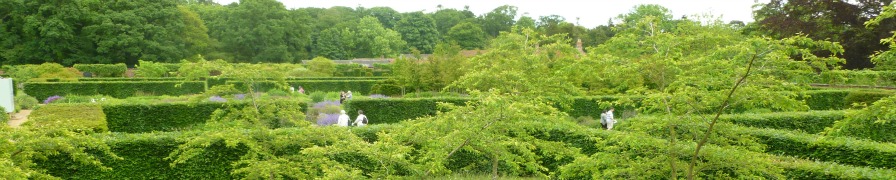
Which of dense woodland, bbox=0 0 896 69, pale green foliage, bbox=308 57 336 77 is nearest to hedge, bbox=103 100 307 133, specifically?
dense woodland, bbox=0 0 896 69

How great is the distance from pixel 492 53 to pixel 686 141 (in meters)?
9.47

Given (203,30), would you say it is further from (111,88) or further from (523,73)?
(523,73)

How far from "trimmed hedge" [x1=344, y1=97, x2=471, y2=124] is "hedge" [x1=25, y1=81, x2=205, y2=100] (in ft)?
34.1

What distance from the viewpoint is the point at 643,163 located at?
18.1 ft

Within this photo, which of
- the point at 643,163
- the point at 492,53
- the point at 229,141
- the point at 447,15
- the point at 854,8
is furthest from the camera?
the point at 447,15

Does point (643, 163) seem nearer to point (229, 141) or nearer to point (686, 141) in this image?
point (686, 141)

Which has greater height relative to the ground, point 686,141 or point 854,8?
point 854,8

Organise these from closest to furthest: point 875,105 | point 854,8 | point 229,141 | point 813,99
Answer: point 875,105 < point 229,141 < point 813,99 < point 854,8

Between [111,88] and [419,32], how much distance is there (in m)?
50.2

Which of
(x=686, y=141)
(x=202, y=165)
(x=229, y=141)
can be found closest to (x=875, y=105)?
(x=686, y=141)

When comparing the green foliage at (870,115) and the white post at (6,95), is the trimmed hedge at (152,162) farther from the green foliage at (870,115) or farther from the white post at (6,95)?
the white post at (6,95)

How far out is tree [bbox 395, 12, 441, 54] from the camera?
73875 millimetres

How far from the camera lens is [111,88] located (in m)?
26.0

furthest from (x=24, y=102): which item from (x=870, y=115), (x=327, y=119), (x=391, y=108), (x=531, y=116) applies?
(x=870, y=115)
